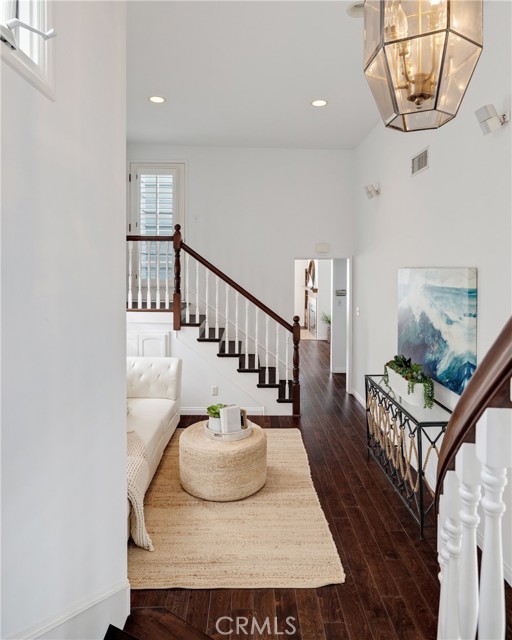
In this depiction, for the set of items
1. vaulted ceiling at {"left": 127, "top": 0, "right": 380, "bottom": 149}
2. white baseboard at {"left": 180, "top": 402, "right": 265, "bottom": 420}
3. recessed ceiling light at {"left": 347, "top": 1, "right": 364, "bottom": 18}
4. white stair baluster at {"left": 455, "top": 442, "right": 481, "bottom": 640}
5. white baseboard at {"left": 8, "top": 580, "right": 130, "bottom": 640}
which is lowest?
white baseboard at {"left": 180, "top": 402, "right": 265, "bottom": 420}

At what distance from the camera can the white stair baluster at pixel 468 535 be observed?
0.89 meters

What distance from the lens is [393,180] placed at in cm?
478

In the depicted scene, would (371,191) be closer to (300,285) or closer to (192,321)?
(192,321)

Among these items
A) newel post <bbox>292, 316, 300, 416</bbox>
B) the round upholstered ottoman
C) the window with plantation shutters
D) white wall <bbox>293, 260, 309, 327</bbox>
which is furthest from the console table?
white wall <bbox>293, 260, 309, 327</bbox>

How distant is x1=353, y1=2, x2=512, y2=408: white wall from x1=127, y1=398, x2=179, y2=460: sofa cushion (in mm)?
2496

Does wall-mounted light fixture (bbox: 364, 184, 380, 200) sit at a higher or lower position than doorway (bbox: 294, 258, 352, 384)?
higher

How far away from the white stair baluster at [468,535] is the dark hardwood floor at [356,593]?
1457mm

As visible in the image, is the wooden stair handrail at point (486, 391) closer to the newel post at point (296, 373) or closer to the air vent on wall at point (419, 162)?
the air vent on wall at point (419, 162)

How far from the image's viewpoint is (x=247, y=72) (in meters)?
4.05

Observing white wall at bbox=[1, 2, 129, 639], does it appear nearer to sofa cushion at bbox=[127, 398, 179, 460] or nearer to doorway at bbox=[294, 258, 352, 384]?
sofa cushion at bbox=[127, 398, 179, 460]

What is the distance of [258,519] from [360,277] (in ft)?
13.2

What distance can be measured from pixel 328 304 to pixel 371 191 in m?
6.83

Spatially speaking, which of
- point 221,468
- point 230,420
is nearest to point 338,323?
point 230,420

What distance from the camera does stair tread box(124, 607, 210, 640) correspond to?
1.87 m
